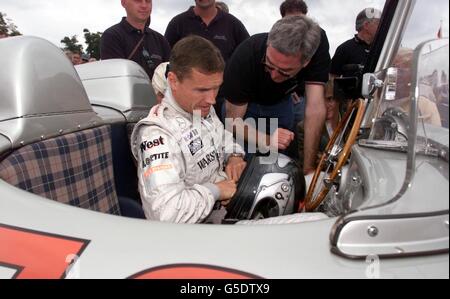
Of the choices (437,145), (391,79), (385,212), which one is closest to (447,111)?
(437,145)

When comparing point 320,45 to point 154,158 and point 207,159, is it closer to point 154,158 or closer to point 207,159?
point 207,159

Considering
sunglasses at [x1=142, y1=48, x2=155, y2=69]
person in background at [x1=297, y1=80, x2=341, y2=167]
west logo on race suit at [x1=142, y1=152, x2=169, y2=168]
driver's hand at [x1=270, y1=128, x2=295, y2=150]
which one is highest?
sunglasses at [x1=142, y1=48, x2=155, y2=69]

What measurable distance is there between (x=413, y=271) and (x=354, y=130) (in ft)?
1.52

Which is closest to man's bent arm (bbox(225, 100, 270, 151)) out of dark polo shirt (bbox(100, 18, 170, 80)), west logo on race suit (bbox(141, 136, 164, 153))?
dark polo shirt (bbox(100, 18, 170, 80))

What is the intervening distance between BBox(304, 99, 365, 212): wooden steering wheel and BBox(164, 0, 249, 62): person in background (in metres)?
1.34

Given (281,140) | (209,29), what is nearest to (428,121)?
(281,140)

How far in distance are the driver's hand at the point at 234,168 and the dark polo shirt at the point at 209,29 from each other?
117 cm

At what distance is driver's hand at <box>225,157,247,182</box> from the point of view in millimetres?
1247

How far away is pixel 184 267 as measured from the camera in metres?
0.60

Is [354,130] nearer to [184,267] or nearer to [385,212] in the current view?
[385,212]

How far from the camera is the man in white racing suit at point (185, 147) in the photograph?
91cm

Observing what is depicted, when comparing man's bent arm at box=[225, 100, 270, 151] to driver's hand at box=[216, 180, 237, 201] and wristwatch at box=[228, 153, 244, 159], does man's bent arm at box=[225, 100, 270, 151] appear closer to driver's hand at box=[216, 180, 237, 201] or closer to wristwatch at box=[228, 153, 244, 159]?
wristwatch at box=[228, 153, 244, 159]

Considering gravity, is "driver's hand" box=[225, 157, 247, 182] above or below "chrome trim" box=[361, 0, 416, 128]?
below

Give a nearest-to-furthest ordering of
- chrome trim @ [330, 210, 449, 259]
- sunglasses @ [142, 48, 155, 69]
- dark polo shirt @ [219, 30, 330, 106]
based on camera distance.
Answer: chrome trim @ [330, 210, 449, 259] → dark polo shirt @ [219, 30, 330, 106] → sunglasses @ [142, 48, 155, 69]
